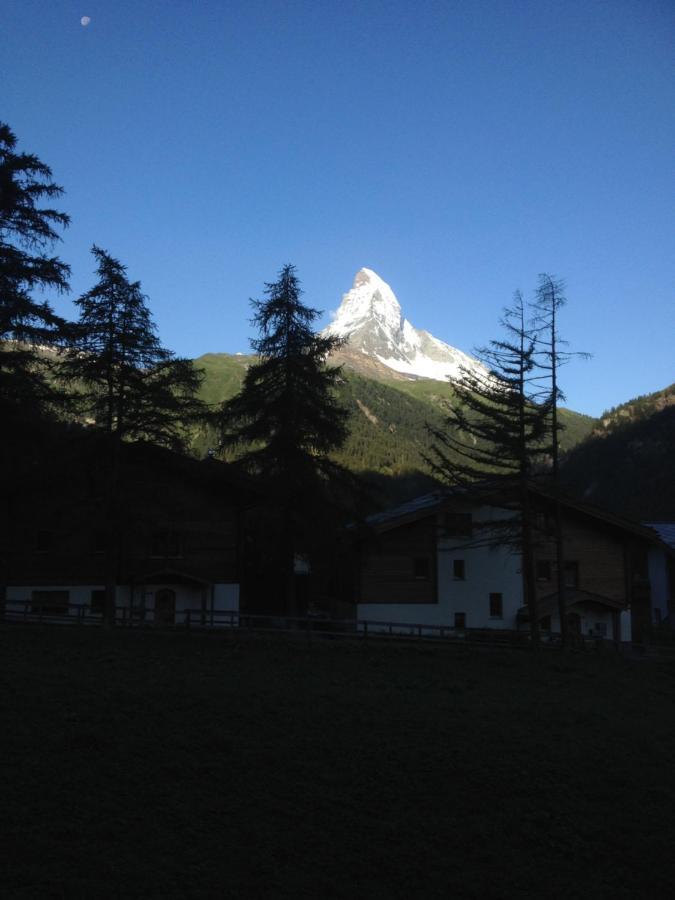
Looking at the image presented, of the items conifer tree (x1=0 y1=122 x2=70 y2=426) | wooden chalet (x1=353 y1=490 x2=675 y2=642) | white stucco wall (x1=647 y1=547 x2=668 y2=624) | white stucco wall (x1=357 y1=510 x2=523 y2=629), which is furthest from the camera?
white stucco wall (x1=647 y1=547 x2=668 y2=624)

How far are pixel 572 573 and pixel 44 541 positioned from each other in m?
27.2

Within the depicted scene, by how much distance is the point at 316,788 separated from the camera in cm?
1168

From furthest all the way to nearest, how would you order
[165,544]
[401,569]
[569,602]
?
[401,569] → [569,602] → [165,544]

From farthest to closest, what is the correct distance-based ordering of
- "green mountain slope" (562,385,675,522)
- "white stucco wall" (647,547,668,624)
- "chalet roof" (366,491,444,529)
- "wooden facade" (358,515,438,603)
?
"green mountain slope" (562,385,675,522), "white stucco wall" (647,547,668,624), "wooden facade" (358,515,438,603), "chalet roof" (366,491,444,529)

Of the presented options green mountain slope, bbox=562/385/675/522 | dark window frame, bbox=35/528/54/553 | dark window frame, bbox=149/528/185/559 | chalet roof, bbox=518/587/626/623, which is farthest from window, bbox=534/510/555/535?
green mountain slope, bbox=562/385/675/522

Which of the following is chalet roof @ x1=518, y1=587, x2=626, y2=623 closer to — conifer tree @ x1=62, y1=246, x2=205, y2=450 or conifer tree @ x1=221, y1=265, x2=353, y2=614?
conifer tree @ x1=221, y1=265, x2=353, y2=614

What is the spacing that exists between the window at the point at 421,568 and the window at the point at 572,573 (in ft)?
25.9

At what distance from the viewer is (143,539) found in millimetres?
27047

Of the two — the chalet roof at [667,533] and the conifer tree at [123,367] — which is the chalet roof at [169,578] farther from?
the chalet roof at [667,533]

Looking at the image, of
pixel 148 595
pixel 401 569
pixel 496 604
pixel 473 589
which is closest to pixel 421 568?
pixel 401 569

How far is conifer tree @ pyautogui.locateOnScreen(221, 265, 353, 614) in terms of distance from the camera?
93.2 feet

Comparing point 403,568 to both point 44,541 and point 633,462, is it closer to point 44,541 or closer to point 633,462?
point 44,541

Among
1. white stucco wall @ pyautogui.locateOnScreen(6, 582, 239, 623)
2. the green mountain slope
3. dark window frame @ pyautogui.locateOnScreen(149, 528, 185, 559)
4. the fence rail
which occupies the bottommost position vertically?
the fence rail

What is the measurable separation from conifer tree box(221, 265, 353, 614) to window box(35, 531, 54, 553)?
425 inches
